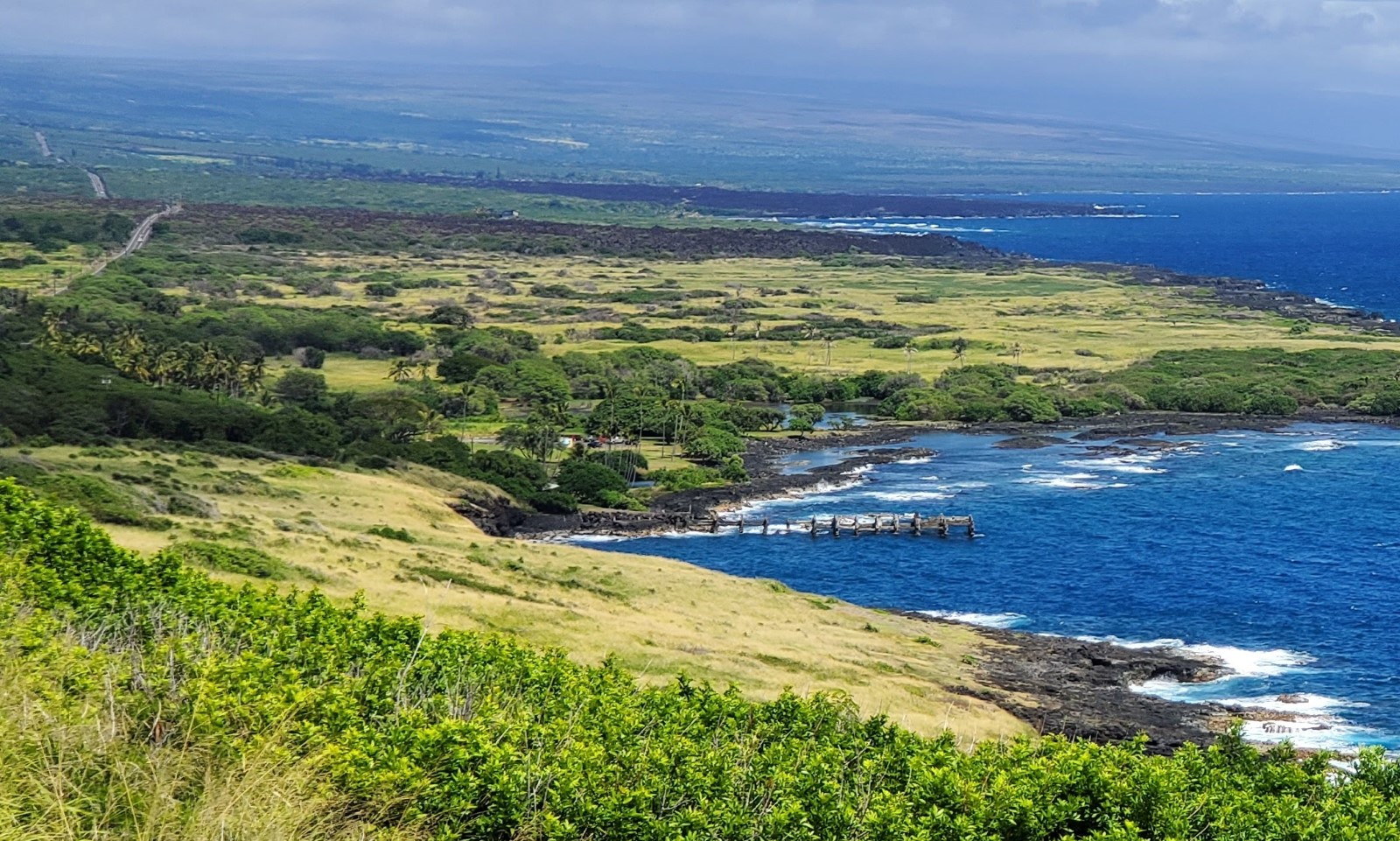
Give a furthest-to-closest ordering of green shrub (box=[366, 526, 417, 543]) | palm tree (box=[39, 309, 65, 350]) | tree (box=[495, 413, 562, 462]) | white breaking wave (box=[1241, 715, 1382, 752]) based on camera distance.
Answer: palm tree (box=[39, 309, 65, 350])
tree (box=[495, 413, 562, 462])
green shrub (box=[366, 526, 417, 543])
white breaking wave (box=[1241, 715, 1382, 752])

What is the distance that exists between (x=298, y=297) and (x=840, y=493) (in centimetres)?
9502

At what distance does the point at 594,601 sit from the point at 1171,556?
3092cm

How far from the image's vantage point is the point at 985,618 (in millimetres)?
62312

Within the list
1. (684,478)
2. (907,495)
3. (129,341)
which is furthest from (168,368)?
(907,495)

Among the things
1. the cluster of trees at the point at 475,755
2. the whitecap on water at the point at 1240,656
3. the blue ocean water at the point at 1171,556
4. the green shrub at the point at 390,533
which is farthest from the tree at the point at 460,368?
the cluster of trees at the point at 475,755

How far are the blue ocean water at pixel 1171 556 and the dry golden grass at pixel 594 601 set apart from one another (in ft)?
21.8

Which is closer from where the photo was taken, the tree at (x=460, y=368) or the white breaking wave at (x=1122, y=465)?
the white breaking wave at (x=1122, y=465)

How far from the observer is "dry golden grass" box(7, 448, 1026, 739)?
1796 inches

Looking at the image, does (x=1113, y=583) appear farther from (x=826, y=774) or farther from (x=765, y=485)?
(x=826, y=774)

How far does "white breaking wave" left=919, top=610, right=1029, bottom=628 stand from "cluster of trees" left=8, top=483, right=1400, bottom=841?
3040cm

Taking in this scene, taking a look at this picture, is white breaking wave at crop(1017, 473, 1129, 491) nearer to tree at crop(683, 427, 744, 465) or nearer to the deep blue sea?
the deep blue sea

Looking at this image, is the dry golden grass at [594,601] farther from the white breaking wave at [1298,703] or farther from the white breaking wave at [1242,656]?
the white breaking wave at [1298,703]

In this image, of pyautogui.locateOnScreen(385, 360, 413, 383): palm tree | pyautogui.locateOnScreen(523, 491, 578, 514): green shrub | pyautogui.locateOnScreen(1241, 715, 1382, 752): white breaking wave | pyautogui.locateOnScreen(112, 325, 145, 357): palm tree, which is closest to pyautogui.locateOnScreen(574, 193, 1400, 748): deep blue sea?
pyautogui.locateOnScreen(1241, 715, 1382, 752): white breaking wave

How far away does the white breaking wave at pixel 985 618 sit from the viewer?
201 ft
